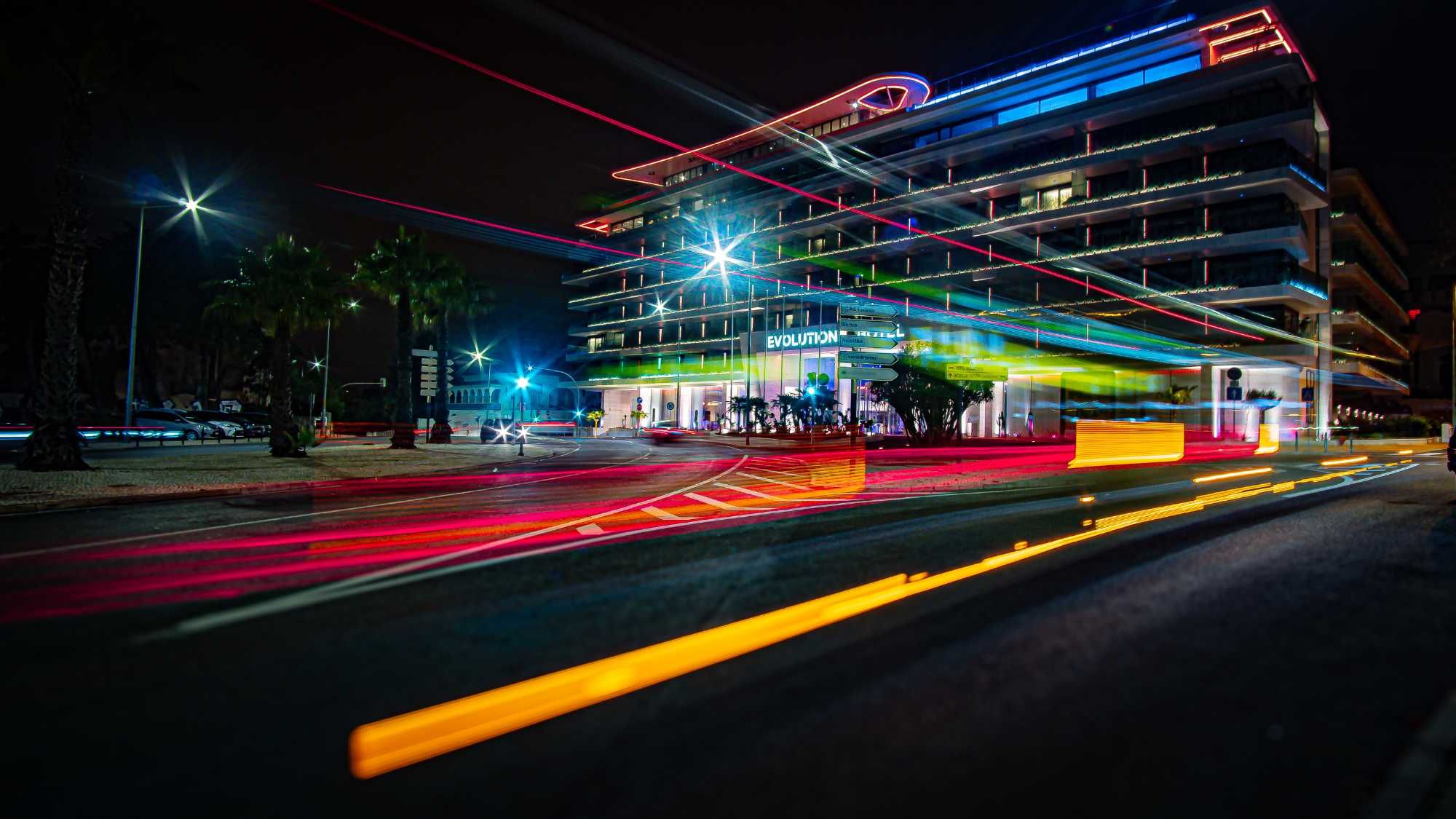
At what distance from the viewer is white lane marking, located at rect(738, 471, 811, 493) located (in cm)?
1702

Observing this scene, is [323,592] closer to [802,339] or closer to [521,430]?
[802,339]

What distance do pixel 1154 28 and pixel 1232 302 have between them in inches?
736

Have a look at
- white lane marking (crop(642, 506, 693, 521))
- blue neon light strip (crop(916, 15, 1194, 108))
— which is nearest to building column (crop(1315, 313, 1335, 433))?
blue neon light strip (crop(916, 15, 1194, 108))

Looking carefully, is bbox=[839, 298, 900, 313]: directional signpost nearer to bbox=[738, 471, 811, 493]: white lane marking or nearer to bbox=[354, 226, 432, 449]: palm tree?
bbox=[354, 226, 432, 449]: palm tree

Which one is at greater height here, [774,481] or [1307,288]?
[1307,288]

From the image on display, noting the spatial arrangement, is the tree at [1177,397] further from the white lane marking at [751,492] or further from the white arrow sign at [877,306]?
the white lane marking at [751,492]

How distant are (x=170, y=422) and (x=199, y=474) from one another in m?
30.3

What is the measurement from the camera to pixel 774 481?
1886 cm

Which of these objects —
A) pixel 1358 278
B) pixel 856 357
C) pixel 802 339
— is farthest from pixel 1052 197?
pixel 856 357

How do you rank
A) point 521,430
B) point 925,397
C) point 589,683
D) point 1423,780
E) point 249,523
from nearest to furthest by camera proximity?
point 1423,780
point 589,683
point 249,523
point 521,430
point 925,397

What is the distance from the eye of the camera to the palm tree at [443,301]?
130 ft

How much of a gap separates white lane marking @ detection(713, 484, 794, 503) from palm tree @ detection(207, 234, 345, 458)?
638 inches

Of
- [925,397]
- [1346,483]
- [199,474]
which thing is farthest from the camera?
[925,397]

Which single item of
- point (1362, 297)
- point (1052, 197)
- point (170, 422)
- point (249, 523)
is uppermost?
point (1052, 197)
